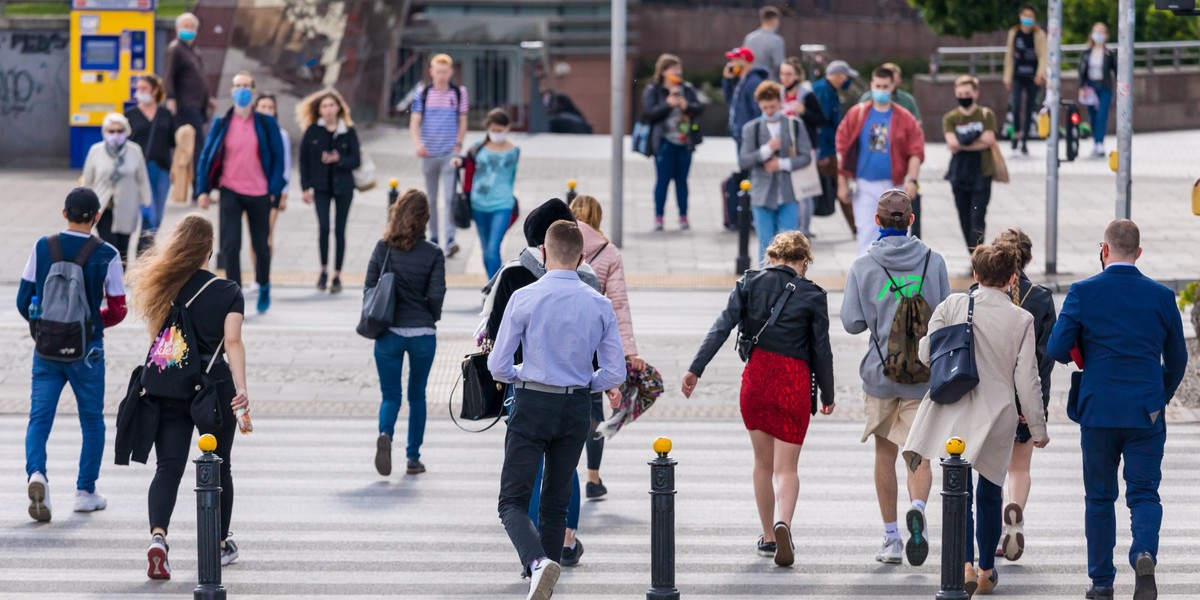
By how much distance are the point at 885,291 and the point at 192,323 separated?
10.0 ft

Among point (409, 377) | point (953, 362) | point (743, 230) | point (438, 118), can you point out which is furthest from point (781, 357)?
point (438, 118)

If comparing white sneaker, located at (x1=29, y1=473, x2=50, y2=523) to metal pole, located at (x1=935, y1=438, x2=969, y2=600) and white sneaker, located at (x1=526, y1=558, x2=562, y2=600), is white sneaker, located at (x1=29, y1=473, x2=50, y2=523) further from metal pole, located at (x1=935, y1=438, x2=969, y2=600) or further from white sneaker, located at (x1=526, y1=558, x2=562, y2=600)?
metal pole, located at (x1=935, y1=438, x2=969, y2=600)

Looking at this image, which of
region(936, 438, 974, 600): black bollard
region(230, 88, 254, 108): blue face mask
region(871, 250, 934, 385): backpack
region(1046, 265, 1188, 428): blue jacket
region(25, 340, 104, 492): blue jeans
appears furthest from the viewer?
region(230, 88, 254, 108): blue face mask

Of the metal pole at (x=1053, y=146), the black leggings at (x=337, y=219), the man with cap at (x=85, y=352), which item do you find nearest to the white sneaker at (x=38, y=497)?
the man with cap at (x=85, y=352)

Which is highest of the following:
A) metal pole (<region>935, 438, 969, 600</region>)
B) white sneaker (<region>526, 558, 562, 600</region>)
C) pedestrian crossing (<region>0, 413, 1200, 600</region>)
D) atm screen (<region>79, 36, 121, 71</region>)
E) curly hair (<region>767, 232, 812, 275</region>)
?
atm screen (<region>79, 36, 121, 71</region>)

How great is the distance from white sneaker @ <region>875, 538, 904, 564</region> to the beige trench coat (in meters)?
0.81

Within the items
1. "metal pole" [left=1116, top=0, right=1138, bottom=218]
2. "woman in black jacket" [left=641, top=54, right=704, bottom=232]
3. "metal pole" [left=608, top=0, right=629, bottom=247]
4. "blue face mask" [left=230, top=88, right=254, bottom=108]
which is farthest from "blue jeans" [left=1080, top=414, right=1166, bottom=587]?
"woman in black jacket" [left=641, top=54, right=704, bottom=232]

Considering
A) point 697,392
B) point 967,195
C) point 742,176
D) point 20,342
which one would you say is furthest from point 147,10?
point 697,392

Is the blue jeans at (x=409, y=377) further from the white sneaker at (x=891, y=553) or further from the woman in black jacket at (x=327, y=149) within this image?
the woman in black jacket at (x=327, y=149)

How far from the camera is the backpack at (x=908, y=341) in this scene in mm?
8305

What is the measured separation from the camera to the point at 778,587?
8109 mm

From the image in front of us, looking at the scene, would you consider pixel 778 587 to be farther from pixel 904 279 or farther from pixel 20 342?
pixel 20 342

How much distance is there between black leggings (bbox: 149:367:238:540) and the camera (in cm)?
823

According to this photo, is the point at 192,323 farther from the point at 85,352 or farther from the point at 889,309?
the point at 889,309
